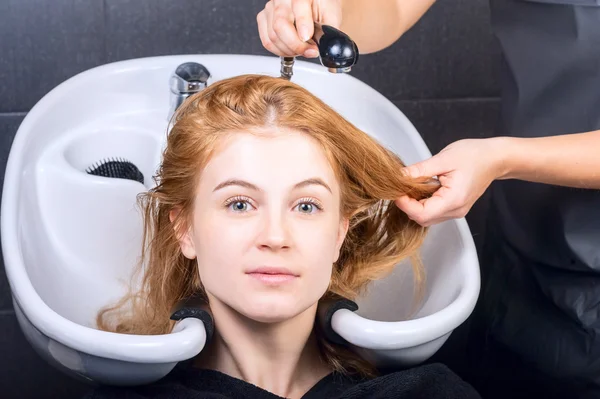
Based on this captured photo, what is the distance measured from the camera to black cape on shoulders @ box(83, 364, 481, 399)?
1.09 meters

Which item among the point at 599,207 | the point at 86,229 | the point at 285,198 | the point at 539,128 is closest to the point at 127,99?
the point at 86,229

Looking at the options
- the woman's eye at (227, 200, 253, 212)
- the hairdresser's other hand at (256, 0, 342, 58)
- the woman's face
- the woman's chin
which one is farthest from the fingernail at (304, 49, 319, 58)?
the woman's chin

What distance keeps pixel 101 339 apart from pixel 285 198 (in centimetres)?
29

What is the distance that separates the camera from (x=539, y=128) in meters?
1.42

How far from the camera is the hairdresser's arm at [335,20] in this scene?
1185mm

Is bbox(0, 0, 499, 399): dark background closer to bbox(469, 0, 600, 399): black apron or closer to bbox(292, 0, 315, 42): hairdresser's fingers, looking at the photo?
bbox(469, 0, 600, 399): black apron

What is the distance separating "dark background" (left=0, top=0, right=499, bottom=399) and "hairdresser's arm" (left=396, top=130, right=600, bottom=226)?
2.41 feet

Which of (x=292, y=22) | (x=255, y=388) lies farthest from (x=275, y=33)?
(x=255, y=388)

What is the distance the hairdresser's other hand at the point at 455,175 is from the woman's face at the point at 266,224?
13 centimetres

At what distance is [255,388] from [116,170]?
0.51m

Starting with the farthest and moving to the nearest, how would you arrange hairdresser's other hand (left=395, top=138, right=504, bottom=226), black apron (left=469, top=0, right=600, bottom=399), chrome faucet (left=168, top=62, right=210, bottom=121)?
1. chrome faucet (left=168, top=62, right=210, bottom=121)
2. black apron (left=469, top=0, right=600, bottom=399)
3. hairdresser's other hand (left=395, top=138, right=504, bottom=226)

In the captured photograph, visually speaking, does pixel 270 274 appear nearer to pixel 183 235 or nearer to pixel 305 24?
pixel 183 235

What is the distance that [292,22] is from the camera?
1.20m

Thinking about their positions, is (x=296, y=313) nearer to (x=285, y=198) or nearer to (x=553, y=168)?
(x=285, y=198)
